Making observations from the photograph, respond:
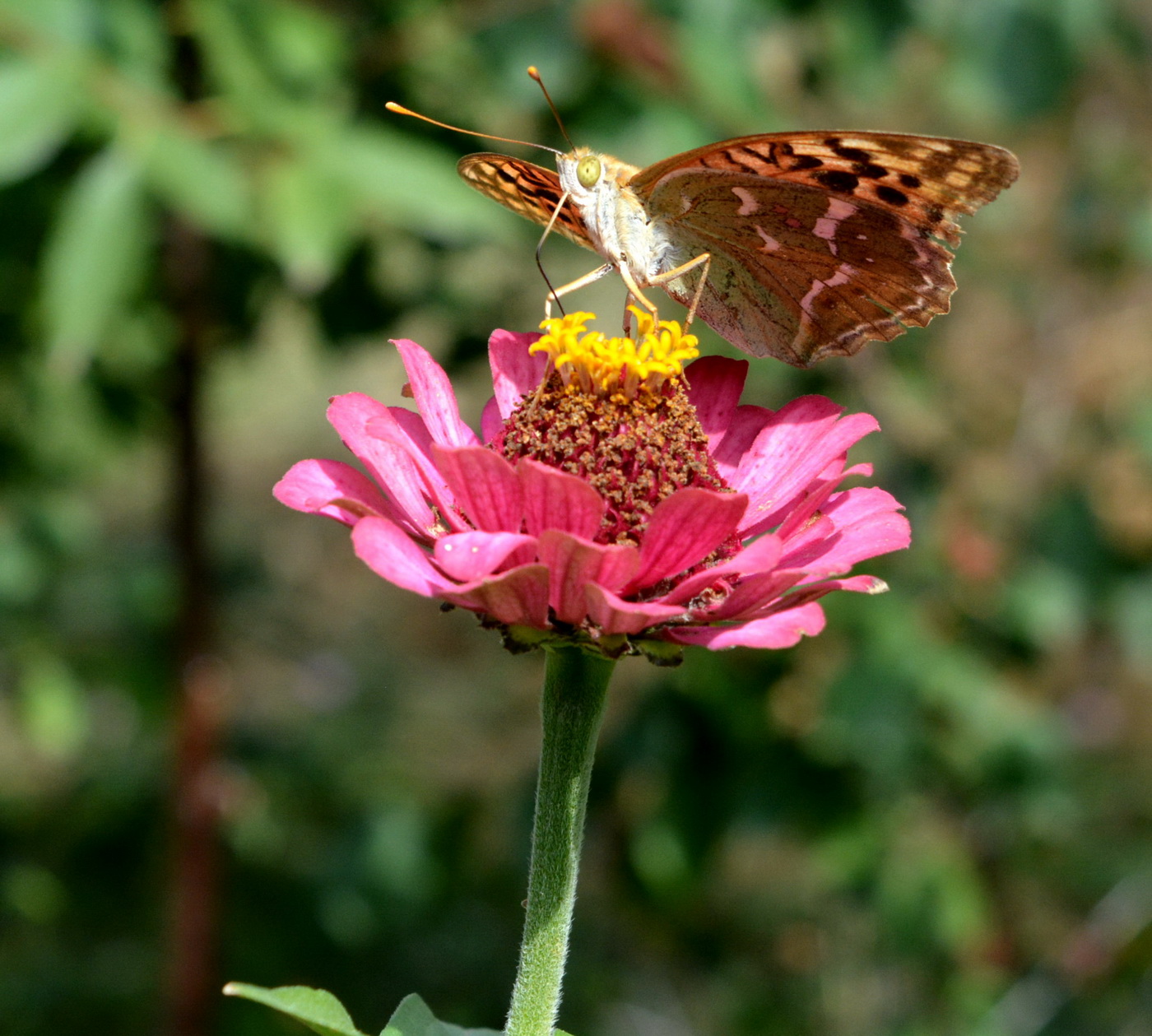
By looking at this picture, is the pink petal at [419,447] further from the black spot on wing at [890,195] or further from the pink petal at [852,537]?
the black spot on wing at [890,195]

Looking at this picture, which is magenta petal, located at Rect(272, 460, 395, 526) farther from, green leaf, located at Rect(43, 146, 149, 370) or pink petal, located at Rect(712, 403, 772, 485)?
green leaf, located at Rect(43, 146, 149, 370)

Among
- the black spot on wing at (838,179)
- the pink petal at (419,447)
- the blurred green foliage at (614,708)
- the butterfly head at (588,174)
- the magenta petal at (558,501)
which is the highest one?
the black spot on wing at (838,179)

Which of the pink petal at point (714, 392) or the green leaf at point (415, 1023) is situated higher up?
the pink petal at point (714, 392)

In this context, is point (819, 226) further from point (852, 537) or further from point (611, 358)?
point (852, 537)

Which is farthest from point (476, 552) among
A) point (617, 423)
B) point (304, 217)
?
point (304, 217)

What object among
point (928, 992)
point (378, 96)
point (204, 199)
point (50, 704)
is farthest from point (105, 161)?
point (928, 992)

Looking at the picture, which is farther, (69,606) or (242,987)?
(69,606)

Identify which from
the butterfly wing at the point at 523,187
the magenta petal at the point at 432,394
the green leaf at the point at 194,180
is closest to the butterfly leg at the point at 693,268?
the butterfly wing at the point at 523,187

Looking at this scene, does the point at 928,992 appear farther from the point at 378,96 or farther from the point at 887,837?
the point at 378,96
